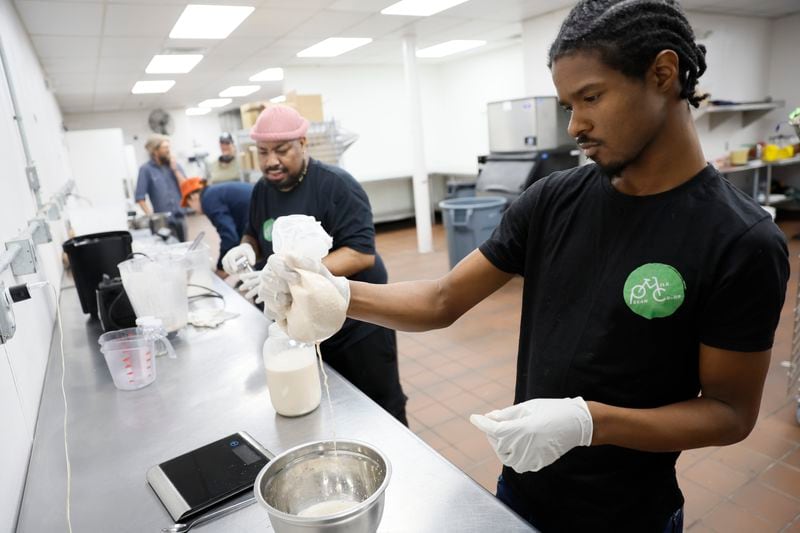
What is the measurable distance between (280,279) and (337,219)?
3.17ft

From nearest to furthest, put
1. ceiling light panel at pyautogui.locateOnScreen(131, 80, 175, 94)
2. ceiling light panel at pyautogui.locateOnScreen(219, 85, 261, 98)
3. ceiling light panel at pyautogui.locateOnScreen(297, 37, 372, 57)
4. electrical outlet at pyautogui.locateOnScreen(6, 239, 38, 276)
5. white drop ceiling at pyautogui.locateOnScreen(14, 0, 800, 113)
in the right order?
electrical outlet at pyautogui.locateOnScreen(6, 239, 38, 276) < white drop ceiling at pyautogui.locateOnScreen(14, 0, 800, 113) < ceiling light panel at pyautogui.locateOnScreen(297, 37, 372, 57) < ceiling light panel at pyautogui.locateOnScreen(131, 80, 175, 94) < ceiling light panel at pyautogui.locateOnScreen(219, 85, 261, 98)

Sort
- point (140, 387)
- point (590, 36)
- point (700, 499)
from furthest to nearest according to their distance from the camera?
point (700, 499), point (140, 387), point (590, 36)

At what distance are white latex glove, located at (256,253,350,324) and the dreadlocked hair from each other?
23.5 inches

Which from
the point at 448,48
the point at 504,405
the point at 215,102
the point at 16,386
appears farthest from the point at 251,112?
the point at 215,102

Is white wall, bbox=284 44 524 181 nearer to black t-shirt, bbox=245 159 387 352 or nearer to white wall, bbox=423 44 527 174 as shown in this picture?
white wall, bbox=423 44 527 174

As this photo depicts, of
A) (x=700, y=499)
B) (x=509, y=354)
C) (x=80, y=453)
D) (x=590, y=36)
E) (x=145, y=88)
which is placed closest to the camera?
(x=590, y=36)

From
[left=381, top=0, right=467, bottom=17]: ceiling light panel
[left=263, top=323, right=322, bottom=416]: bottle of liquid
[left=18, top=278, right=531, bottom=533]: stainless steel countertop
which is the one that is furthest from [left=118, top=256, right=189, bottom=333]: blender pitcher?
[left=381, top=0, right=467, bottom=17]: ceiling light panel

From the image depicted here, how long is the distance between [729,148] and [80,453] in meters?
7.34

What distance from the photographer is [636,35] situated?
2.56 feet

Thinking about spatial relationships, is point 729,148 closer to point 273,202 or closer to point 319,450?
point 273,202

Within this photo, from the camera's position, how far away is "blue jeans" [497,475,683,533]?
0.97m

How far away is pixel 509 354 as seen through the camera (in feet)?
10.9

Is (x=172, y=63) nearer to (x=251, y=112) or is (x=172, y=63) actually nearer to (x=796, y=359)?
(x=251, y=112)

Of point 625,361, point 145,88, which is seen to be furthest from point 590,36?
point 145,88
